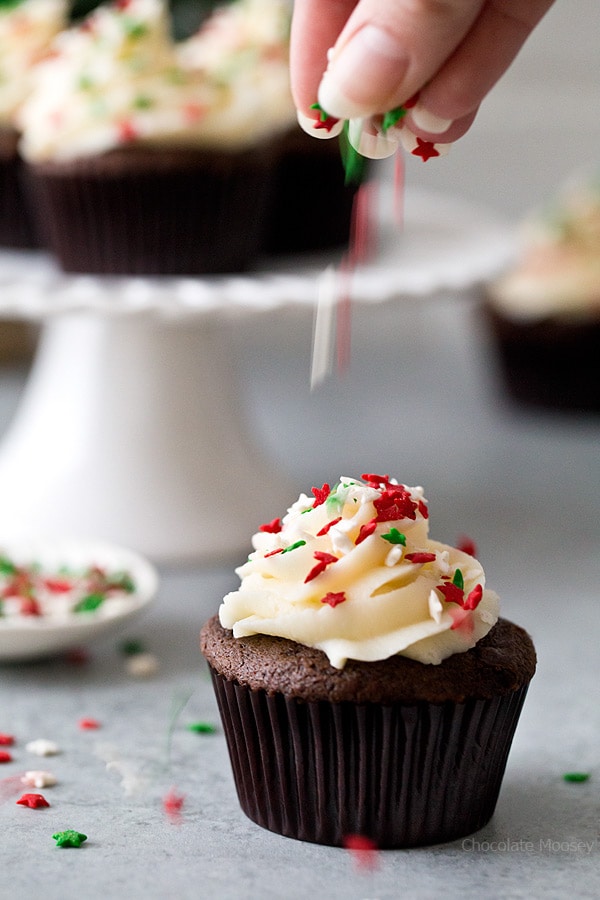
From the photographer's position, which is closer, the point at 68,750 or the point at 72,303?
the point at 68,750

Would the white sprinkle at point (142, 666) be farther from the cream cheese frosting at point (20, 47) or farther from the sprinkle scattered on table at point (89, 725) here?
the cream cheese frosting at point (20, 47)

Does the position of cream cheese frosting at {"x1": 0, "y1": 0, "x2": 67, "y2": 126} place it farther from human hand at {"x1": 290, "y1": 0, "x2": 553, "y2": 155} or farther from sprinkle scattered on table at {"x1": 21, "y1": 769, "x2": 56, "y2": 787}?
sprinkle scattered on table at {"x1": 21, "y1": 769, "x2": 56, "y2": 787}

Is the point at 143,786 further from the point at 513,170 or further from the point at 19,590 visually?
the point at 513,170

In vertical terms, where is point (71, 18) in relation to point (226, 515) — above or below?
above

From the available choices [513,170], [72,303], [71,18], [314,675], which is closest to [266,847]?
[314,675]

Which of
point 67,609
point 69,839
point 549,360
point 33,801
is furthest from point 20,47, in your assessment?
point 69,839

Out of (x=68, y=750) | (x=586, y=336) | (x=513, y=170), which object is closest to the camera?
(x=68, y=750)

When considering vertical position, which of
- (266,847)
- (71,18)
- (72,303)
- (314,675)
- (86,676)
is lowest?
(86,676)
